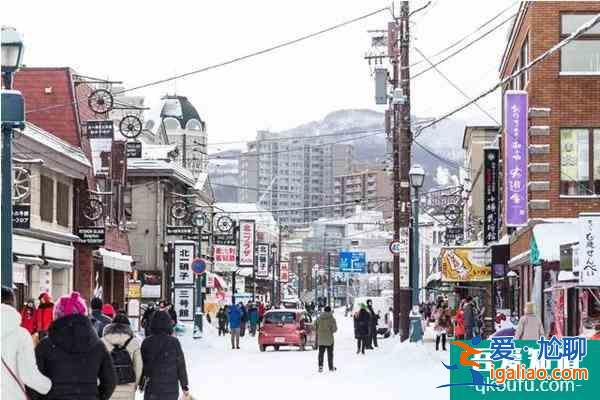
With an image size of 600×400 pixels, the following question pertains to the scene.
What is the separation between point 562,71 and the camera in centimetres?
3478

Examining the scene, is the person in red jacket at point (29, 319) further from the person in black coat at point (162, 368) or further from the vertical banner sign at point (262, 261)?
the vertical banner sign at point (262, 261)

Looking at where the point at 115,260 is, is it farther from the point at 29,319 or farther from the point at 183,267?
the point at 29,319

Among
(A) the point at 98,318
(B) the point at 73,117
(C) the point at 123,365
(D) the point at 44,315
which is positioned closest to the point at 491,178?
(B) the point at 73,117

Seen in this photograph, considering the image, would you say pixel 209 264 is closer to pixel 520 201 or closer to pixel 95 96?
→ pixel 95 96

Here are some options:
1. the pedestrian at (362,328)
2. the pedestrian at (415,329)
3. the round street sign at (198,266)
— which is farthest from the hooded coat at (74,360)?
the round street sign at (198,266)

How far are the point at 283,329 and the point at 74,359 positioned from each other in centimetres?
3387

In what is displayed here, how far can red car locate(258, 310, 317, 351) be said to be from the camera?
1726 inches

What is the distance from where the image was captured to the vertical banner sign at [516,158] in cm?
3456

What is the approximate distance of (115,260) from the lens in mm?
51719

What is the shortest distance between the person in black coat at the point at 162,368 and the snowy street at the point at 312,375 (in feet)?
28.5

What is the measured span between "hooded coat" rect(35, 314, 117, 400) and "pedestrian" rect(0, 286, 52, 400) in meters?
0.34

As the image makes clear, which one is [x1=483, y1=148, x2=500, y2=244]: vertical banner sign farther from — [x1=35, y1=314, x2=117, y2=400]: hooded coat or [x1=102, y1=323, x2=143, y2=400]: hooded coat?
[x1=35, y1=314, x2=117, y2=400]: hooded coat

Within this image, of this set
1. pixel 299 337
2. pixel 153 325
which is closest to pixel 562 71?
pixel 299 337

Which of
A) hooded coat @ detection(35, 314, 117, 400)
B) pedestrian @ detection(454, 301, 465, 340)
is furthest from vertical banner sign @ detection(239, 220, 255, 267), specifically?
hooded coat @ detection(35, 314, 117, 400)
